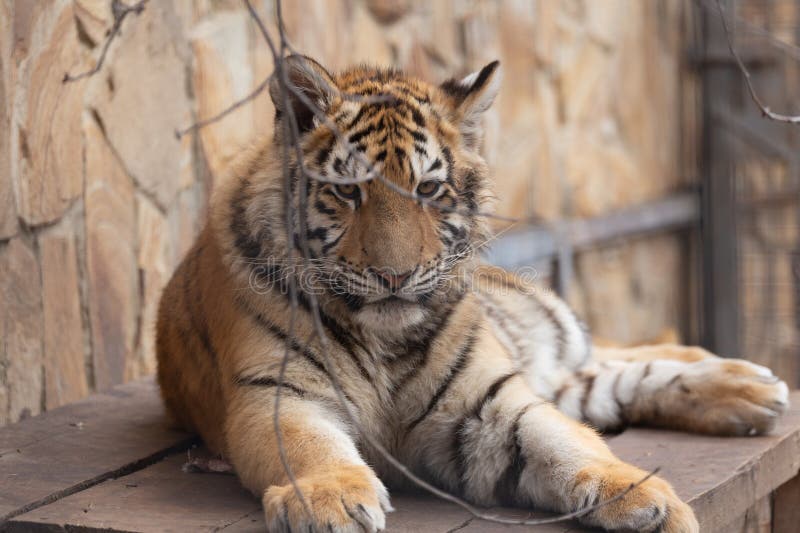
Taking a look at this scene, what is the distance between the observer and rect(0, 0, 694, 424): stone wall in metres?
3.22

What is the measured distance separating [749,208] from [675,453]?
472cm

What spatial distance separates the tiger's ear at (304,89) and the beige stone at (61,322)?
3.80 ft

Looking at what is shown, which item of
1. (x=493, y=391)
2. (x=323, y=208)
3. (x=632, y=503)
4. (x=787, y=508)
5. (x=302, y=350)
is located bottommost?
(x=787, y=508)

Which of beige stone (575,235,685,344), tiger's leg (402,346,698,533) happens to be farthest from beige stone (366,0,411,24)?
tiger's leg (402,346,698,533)

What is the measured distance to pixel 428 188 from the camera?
2445 mm

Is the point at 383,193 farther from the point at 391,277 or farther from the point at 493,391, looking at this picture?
the point at 493,391

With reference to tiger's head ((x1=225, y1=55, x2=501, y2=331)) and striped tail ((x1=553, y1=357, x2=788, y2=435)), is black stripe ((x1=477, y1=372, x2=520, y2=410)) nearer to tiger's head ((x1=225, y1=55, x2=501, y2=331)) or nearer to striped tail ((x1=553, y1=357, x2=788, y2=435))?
tiger's head ((x1=225, y1=55, x2=501, y2=331))

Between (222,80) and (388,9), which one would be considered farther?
(388,9)

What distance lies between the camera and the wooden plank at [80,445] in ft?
8.10

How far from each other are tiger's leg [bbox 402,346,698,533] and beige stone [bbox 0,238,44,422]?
4.25 feet

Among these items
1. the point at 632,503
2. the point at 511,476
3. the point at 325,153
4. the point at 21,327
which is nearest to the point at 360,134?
the point at 325,153

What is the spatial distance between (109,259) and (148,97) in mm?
554

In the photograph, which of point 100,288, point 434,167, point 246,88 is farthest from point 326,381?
point 246,88

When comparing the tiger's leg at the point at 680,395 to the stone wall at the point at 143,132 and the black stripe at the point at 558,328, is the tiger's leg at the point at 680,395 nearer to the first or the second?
the black stripe at the point at 558,328
